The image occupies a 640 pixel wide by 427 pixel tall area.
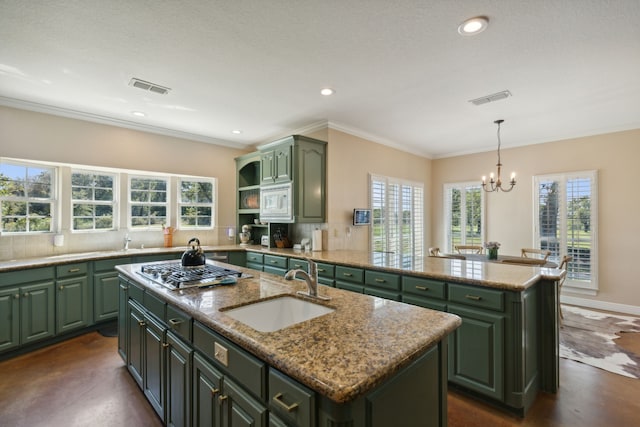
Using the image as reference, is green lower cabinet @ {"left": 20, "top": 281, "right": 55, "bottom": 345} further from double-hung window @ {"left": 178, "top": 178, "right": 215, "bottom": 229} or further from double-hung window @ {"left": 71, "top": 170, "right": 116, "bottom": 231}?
double-hung window @ {"left": 178, "top": 178, "right": 215, "bottom": 229}

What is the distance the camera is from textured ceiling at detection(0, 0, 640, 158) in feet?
6.35

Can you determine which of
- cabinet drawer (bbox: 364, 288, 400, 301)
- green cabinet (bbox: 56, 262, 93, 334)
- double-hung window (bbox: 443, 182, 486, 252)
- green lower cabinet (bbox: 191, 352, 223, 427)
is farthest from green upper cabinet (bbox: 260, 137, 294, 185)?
double-hung window (bbox: 443, 182, 486, 252)

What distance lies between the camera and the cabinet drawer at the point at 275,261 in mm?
3940

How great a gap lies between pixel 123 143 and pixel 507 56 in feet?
15.7

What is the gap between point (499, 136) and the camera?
191 inches

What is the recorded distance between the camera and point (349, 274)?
10.2ft

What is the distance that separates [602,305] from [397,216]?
3.32m

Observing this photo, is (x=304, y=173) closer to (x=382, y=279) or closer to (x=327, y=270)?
(x=327, y=270)

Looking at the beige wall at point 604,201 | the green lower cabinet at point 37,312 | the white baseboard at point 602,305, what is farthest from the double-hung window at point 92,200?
the white baseboard at point 602,305

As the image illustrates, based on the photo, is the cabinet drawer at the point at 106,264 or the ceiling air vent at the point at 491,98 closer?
the ceiling air vent at the point at 491,98

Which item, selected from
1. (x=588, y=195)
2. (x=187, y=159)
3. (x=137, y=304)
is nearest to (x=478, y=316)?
(x=137, y=304)

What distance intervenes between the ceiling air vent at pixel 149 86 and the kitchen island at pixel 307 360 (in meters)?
2.14


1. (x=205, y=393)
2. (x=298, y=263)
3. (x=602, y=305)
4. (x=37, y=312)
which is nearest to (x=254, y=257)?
(x=298, y=263)

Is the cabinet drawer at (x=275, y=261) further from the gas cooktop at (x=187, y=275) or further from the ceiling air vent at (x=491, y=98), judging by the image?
the ceiling air vent at (x=491, y=98)
